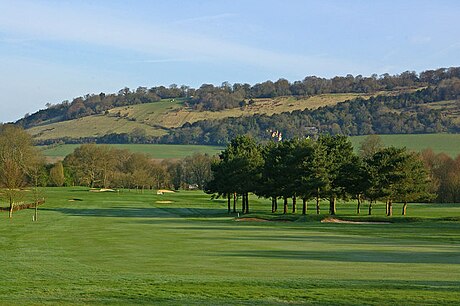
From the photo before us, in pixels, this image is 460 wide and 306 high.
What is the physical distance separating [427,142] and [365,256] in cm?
14919

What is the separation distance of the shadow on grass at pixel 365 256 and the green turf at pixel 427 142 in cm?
12803

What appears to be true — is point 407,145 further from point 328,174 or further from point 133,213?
point 133,213

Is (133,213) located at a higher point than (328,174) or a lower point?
lower

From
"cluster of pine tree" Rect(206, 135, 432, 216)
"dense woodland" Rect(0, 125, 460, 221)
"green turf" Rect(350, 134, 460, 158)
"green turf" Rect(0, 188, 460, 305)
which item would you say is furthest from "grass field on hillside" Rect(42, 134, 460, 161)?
"green turf" Rect(0, 188, 460, 305)

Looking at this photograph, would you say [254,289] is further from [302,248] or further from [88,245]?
[88,245]

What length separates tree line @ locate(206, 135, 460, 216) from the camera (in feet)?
264

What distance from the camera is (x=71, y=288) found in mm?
20875

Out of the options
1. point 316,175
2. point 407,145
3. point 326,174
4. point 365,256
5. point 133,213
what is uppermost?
point 407,145

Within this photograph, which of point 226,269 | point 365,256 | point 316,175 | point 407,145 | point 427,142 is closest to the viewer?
point 226,269

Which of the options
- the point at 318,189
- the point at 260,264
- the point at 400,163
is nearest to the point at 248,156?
the point at 318,189

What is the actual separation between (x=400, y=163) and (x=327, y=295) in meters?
63.8

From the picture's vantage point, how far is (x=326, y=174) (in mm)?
81375

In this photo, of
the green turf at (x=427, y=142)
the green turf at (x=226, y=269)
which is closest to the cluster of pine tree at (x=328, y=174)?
the green turf at (x=226, y=269)

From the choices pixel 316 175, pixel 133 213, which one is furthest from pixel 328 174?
pixel 133 213
